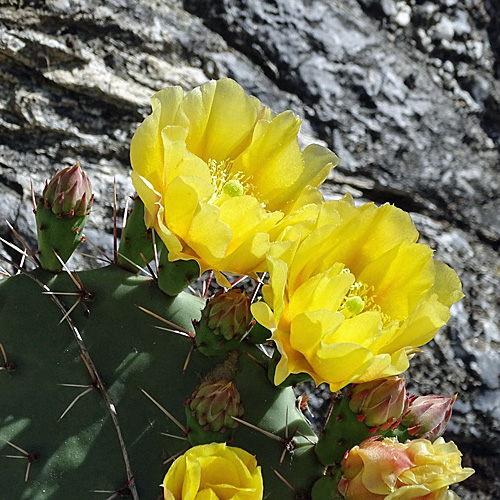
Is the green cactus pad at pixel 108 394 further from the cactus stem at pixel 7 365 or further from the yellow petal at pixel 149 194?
the yellow petal at pixel 149 194

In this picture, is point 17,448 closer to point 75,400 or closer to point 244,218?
point 75,400

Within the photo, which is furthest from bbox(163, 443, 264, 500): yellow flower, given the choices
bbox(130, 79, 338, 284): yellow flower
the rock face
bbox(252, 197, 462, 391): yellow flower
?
the rock face

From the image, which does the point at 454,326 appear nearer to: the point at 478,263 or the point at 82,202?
the point at 478,263

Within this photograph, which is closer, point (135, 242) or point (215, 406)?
point (215, 406)

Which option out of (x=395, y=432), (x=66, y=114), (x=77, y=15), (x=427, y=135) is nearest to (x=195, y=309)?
(x=395, y=432)

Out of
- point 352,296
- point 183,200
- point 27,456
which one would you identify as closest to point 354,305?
point 352,296

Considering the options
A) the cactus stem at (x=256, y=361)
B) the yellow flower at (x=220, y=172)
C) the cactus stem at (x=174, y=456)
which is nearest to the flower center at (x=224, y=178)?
the yellow flower at (x=220, y=172)

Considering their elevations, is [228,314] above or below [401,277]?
below
